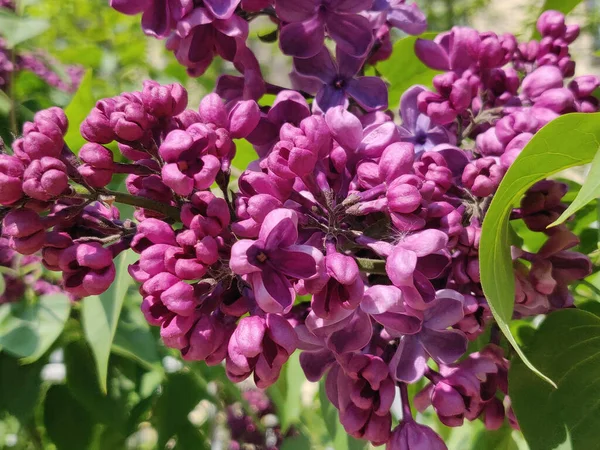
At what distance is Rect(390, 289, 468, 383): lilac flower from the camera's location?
0.63 m

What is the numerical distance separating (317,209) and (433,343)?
20 cm

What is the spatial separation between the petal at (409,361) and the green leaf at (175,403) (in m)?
0.57

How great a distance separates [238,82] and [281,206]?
9.6 inches

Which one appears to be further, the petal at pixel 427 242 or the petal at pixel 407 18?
the petal at pixel 407 18

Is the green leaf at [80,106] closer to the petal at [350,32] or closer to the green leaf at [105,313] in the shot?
the green leaf at [105,313]

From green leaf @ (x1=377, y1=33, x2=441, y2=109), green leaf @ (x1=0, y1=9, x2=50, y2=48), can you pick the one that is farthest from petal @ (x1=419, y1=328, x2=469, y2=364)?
green leaf @ (x1=0, y1=9, x2=50, y2=48)

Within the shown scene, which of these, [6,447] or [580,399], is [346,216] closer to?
[580,399]

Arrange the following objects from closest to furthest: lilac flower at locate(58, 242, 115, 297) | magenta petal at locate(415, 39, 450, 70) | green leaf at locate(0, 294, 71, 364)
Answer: lilac flower at locate(58, 242, 115, 297), magenta petal at locate(415, 39, 450, 70), green leaf at locate(0, 294, 71, 364)

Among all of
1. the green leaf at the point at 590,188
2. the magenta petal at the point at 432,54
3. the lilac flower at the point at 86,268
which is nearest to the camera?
the green leaf at the point at 590,188

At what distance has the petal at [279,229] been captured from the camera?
49 centimetres

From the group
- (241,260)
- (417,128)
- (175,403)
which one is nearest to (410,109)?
(417,128)

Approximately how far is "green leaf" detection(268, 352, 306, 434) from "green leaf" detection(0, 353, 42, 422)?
40cm

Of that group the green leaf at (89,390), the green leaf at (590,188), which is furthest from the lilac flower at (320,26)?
the green leaf at (89,390)

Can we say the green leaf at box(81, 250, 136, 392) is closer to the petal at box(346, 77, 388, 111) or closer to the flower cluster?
the flower cluster
